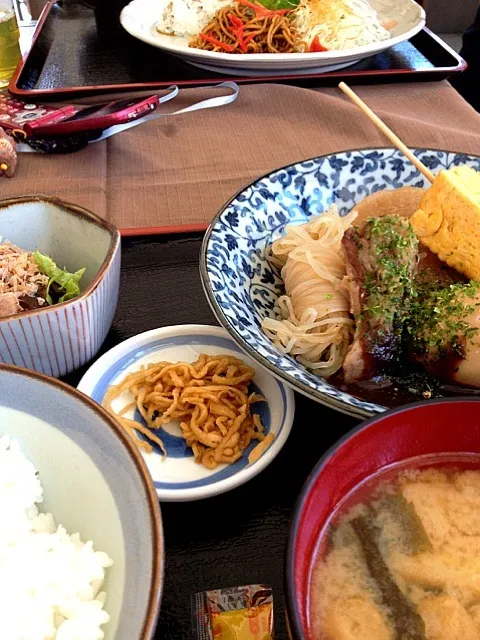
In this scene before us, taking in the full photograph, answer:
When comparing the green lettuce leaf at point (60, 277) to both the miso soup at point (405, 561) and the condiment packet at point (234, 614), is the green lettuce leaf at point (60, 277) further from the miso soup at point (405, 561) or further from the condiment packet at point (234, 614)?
the miso soup at point (405, 561)

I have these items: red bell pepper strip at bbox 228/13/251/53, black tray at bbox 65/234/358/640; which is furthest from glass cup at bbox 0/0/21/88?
black tray at bbox 65/234/358/640

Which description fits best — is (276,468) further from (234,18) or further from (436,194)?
(234,18)

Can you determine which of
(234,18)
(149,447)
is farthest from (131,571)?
(234,18)

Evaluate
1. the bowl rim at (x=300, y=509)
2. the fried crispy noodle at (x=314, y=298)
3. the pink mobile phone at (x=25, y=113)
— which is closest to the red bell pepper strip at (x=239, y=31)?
the pink mobile phone at (x=25, y=113)

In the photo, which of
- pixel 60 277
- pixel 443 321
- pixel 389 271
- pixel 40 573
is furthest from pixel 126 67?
pixel 40 573

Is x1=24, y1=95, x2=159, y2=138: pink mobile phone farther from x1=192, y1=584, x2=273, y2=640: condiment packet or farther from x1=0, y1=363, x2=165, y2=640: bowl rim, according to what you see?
x1=192, y1=584, x2=273, y2=640: condiment packet

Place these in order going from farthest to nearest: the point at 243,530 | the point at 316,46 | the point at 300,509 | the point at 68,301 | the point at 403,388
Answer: the point at 316,46 → the point at 403,388 → the point at 68,301 → the point at 243,530 → the point at 300,509

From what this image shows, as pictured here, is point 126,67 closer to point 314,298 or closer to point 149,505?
point 314,298
